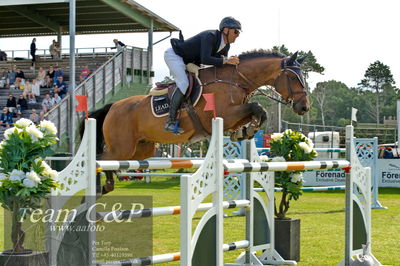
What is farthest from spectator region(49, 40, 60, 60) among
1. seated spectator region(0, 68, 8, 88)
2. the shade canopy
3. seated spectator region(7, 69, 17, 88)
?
seated spectator region(0, 68, 8, 88)

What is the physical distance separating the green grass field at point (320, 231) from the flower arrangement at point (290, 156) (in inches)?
20.5

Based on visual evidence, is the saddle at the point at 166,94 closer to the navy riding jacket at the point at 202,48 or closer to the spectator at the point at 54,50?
the navy riding jacket at the point at 202,48

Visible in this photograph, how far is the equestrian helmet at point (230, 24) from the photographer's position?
20.8ft

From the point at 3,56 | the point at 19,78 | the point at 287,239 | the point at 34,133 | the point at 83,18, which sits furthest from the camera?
the point at 3,56

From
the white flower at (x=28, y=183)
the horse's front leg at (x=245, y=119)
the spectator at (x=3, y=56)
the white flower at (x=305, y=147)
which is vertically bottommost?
the white flower at (x=28, y=183)

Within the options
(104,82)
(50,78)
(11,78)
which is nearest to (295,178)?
(104,82)

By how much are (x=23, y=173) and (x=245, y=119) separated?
9.52 ft

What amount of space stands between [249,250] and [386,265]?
110 cm

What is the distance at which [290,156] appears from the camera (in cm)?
615

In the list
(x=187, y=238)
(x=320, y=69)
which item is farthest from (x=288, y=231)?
(x=320, y=69)

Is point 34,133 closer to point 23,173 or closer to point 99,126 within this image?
point 23,173

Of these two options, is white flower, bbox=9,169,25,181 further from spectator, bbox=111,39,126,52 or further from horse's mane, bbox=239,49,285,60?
spectator, bbox=111,39,126,52

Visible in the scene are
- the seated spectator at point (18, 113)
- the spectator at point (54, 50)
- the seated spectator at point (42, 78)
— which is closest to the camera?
the seated spectator at point (18, 113)

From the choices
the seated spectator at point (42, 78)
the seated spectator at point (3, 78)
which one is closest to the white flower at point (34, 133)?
the seated spectator at point (42, 78)
